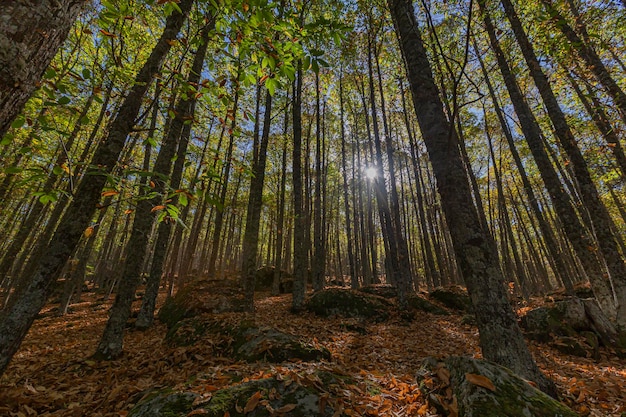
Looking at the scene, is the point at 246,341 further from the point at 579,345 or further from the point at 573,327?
the point at 573,327

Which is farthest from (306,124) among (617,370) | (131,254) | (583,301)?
(617,370)

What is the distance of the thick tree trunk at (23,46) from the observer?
123 centimetres

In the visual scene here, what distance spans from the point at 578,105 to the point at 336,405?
1546 centimetres

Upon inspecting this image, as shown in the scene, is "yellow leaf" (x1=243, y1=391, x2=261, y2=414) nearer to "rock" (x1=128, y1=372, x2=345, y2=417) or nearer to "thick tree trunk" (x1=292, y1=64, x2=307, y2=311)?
"rock" (x1=128, y1=372, x2=345, y2=417)

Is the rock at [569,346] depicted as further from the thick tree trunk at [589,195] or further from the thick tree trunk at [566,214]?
the thick tree trunk at [566,214]

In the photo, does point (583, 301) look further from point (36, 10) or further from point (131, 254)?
point (131, 254)

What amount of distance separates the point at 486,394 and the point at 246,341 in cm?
419

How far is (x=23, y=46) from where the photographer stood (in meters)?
1.30

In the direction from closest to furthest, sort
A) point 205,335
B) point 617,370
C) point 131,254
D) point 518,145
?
point 617,370
point 205,335
point 131,254
point 518,145

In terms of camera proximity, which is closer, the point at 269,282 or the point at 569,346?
the point at 569,346

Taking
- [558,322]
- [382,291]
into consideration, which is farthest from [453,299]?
[558,322]

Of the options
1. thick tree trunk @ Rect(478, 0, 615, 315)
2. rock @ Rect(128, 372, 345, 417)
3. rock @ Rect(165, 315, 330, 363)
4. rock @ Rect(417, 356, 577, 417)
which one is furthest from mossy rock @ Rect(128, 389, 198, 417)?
thick tree trunk @ Rect(478, 0, 615, 315)

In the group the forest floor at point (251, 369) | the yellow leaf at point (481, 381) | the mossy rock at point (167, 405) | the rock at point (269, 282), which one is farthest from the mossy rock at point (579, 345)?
the rock at point (269, 282)

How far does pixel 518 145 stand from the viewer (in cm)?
1914
